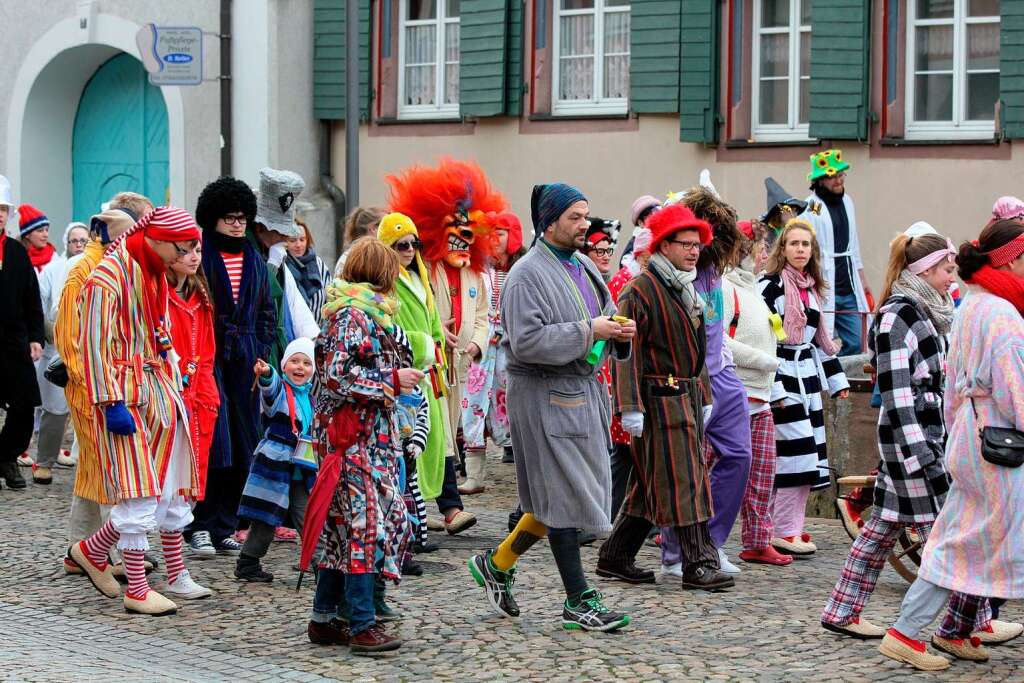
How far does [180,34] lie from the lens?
17969mm

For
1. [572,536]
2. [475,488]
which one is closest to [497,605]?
[572,536]

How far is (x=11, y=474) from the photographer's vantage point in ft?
38.7

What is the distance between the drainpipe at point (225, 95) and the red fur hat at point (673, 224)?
1213 centimetres

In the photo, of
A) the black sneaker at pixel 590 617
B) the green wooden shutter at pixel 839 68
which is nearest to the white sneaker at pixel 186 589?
the black sneaker at pixel 590 617

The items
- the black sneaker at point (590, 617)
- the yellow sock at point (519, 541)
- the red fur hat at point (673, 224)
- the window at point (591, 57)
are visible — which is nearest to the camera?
the black sneaker at point (590, 617)

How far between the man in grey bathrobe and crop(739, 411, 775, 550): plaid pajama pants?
1889 millimetres

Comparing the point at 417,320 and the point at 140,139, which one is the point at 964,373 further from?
the point at 140,139

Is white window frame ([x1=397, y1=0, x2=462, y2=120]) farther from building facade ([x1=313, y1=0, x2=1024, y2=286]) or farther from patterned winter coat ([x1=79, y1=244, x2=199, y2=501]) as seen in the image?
patterned winter coat ([x1=79, y1=244, x2=199, y2=501])

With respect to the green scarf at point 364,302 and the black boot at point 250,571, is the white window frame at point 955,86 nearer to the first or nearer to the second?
the black boot at point 250,571

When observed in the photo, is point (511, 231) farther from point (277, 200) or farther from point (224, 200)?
point (224, 200)

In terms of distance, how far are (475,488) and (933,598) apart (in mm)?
5539

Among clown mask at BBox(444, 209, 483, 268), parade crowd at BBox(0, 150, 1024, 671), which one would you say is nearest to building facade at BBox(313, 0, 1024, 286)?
parade crowd at BBox(0, 150, 1024, 671)

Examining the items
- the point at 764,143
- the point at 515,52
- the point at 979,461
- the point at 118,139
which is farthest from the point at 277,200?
the point at 118,139

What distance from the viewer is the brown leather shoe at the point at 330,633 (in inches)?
279
